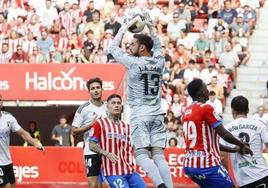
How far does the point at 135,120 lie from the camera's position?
17.1 m

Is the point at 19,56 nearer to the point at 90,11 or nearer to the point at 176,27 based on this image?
the point at 90,11

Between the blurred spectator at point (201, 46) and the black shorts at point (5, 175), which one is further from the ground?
the blurred spectator at point (201, 46)

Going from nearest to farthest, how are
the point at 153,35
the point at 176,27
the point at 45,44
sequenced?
the point at 153,35 → the point at 45,44 → the point at 176,27

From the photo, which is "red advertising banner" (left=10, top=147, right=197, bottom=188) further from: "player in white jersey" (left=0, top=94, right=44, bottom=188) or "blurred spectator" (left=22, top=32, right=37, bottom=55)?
"blurred spectator" (left=22, top=32, right=37, bottom=55)

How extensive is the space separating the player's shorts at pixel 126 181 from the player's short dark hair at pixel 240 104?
6.30 ft

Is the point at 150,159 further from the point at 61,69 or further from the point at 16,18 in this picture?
the point at 16,18

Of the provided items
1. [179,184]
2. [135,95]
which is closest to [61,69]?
[179,184]

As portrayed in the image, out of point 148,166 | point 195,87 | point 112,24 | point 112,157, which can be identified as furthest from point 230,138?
point 112,24

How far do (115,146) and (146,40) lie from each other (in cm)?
165

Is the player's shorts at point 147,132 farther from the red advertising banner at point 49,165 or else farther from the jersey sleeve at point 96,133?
the red advertising banner at point 49,165

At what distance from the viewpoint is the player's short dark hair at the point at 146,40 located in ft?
55.9

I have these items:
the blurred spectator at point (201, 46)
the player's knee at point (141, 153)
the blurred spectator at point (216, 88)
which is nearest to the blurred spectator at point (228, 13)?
the blurred spectator at point (201, 46)

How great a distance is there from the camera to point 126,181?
1723cm

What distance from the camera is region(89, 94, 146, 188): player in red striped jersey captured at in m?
17.2
